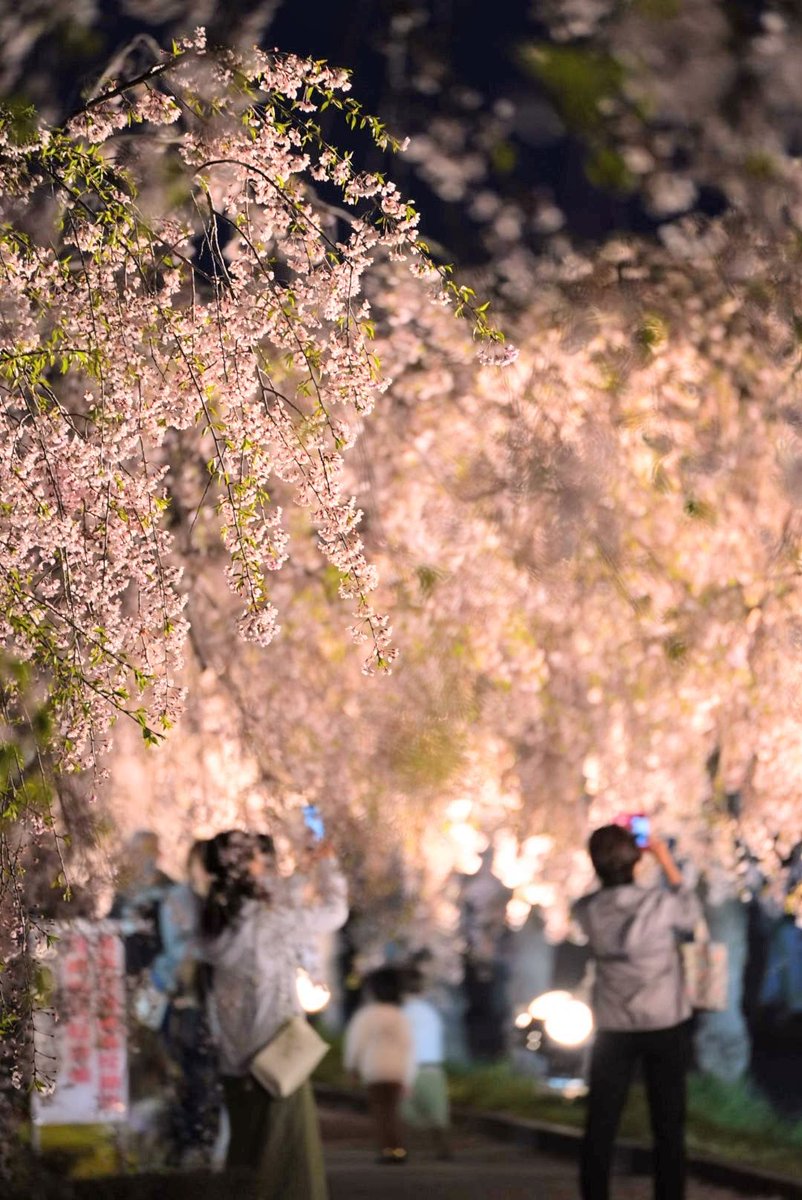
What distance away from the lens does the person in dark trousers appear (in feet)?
Result: 25.1

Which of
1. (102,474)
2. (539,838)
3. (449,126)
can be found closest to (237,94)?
(102,474)

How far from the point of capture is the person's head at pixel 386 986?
1227 centimetres

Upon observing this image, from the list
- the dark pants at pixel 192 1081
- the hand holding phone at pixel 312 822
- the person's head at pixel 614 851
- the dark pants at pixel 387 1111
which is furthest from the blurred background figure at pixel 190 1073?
the person's head at pixel 614 851

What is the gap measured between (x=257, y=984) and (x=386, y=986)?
5028mm

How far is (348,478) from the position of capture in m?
9.66

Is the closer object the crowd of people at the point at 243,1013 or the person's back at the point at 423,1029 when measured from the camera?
the crowd of people at the point at 243,1013

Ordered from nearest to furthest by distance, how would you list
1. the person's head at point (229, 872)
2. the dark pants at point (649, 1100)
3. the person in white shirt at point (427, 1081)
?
the person's head at point (229, 872), the dark pants at point (649, 1100), the person in white shirt at point (427, 1081)

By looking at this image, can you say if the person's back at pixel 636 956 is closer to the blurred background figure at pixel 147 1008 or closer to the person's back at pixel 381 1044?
the blurred background figure at pixel 147 1008

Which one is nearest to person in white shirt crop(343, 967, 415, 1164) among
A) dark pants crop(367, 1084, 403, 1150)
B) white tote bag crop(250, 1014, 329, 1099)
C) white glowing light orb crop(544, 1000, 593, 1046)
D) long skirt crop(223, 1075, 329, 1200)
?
dark pants crop(367, 1084, 403, 1150)

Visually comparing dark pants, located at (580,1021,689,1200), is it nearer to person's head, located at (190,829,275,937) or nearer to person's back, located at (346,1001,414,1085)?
person's head, located at (190,829,275,937)

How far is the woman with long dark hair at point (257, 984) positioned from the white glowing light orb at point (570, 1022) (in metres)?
6.63

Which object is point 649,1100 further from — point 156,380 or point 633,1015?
point 156,380

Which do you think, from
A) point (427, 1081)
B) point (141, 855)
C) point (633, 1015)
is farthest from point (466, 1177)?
point (633, 1015)

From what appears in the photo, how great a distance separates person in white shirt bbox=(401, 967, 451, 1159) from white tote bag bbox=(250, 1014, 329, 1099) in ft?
17.6
